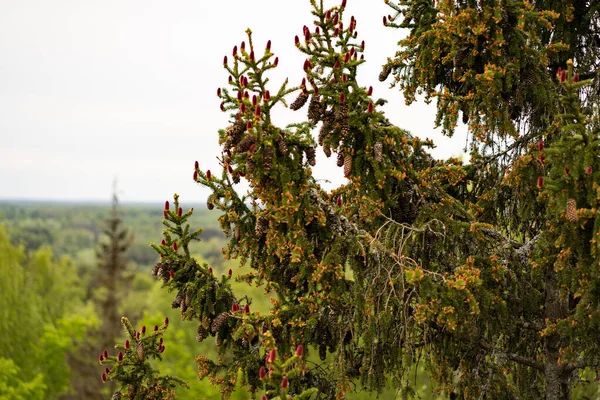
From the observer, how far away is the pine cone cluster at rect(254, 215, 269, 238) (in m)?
4.57

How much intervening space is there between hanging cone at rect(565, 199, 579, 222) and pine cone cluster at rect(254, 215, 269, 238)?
2212 mm

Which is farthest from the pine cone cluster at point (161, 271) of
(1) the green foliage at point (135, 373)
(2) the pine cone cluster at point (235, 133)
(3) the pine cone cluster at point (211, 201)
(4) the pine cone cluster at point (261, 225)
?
(2) the pine cone cluster at point (235, 133)

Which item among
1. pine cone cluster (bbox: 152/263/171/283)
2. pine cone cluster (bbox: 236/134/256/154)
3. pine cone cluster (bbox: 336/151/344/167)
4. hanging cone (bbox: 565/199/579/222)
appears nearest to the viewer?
hanging cone (bbox: 565/199/579/222)

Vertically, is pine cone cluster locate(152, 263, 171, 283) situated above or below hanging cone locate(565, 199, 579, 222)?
below

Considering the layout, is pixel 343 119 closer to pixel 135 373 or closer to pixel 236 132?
pixel 236 132

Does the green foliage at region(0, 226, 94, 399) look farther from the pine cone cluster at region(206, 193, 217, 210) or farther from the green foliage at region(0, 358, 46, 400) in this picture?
the pine cone cluster at region(206, 193, 217, 210)

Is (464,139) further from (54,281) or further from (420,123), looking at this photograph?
(54,281)

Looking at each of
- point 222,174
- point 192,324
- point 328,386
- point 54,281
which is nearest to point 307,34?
point 222,174

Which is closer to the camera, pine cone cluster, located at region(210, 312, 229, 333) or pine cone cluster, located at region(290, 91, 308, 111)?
pine cone cluster, located at region(290, 91, 308, 111)

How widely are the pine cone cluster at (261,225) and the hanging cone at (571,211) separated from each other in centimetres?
221

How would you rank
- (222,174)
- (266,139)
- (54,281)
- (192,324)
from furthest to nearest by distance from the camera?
(54,281), (192,324), (222,174), (266,139)

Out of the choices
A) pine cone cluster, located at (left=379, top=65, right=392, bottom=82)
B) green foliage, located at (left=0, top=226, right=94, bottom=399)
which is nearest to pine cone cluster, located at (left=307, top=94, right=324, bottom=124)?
pine cone cluster, located at (left=379, top=65, right=392, bottom=82)

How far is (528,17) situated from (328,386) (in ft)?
11.8

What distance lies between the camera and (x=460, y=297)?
414 cm
